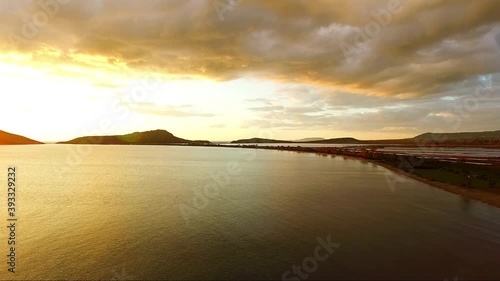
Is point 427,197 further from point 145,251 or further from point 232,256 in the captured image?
point 145,251

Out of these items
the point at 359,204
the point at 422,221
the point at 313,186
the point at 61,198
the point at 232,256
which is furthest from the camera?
the point at 313,186

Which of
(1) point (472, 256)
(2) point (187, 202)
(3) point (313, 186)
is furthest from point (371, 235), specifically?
(3) point (313, 186)

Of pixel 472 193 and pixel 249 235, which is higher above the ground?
pixel 472 193

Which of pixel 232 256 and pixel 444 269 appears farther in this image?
pixel 232 256

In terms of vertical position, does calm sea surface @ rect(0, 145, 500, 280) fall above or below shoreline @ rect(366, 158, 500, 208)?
below

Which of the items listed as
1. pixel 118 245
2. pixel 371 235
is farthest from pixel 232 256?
pixel 371 235

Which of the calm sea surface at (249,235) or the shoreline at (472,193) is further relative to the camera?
the shoreline at (472,193)

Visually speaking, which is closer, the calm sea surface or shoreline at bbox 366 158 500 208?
the calm sea surface

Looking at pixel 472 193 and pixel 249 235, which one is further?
pixel 472 193

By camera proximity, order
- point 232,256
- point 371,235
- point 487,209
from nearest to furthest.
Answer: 1. point 232,256
2. point 371,235
3. point 487,209

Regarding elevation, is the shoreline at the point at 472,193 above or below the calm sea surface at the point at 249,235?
above
